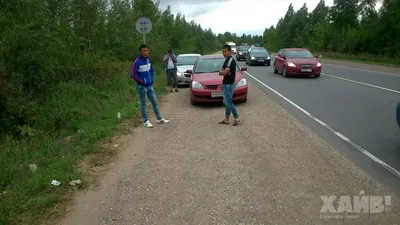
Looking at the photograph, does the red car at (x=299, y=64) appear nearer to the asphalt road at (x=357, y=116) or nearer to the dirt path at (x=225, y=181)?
the asphalt road at (x=357, y=116)

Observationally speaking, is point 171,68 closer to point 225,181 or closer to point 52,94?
point 52,94

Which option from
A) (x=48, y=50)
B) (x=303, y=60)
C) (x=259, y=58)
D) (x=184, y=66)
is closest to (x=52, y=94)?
(x=48, y=50)

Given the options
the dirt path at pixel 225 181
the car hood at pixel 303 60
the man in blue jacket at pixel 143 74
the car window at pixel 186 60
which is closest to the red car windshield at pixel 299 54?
the car hood at pixel 303 60

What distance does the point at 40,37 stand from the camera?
953cm

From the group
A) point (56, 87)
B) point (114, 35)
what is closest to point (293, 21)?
point (114, 35)

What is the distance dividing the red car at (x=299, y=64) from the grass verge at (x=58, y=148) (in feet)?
26.3

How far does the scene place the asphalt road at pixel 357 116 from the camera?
5.75 m

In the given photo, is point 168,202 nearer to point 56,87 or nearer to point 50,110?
point 50,110

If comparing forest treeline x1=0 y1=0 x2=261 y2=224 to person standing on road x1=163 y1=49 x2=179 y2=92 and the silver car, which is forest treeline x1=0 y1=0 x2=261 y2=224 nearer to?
person standing on road x1=163 y1=49 x2=179 y2=92

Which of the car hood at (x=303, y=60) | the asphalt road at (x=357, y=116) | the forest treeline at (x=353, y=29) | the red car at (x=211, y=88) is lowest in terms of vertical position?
the asphalt road at (x=357, y=116)

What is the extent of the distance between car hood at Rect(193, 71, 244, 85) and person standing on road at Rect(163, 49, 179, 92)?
360 centimetres

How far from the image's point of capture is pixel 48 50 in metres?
9.98

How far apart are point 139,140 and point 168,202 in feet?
10.2

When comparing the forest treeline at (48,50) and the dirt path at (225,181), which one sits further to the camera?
the forest treeline at (48,50)
